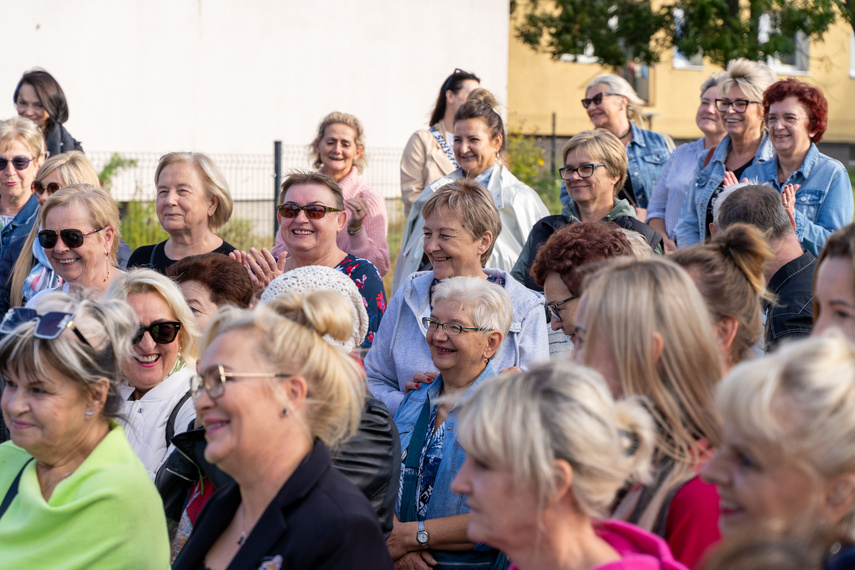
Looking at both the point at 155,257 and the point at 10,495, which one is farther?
the point at 155,257

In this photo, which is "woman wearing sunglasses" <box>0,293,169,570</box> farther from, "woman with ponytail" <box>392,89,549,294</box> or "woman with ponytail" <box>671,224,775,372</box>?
"woman with ponytail" <box>392,89,549,294</box>

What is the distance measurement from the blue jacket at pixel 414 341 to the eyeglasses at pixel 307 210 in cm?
82

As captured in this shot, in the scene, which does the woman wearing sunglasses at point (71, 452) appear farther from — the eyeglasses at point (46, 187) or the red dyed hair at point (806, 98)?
the red dyed hair at point (806, 98)

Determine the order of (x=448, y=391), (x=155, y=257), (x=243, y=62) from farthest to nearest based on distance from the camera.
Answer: (x=243, y=62)
(x=155, y=257)
(x=448, y=391)

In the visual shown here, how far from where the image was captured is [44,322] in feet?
9.92

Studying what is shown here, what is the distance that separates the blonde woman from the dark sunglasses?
1.93 metres

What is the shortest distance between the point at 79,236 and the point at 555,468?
3.71 meters

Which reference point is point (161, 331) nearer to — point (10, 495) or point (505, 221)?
point (10, 495)

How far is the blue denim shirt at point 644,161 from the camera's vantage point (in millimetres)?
7211

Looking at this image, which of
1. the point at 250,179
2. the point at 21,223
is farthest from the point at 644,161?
the point at 250,179

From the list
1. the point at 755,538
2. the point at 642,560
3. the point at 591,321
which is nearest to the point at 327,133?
the point at 591,321

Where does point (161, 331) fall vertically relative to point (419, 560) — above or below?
above

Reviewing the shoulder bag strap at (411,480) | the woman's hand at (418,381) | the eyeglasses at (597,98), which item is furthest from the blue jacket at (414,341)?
the eyeglasses at (597,98)

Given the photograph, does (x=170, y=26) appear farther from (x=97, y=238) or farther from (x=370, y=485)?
(x=370, y=485)
